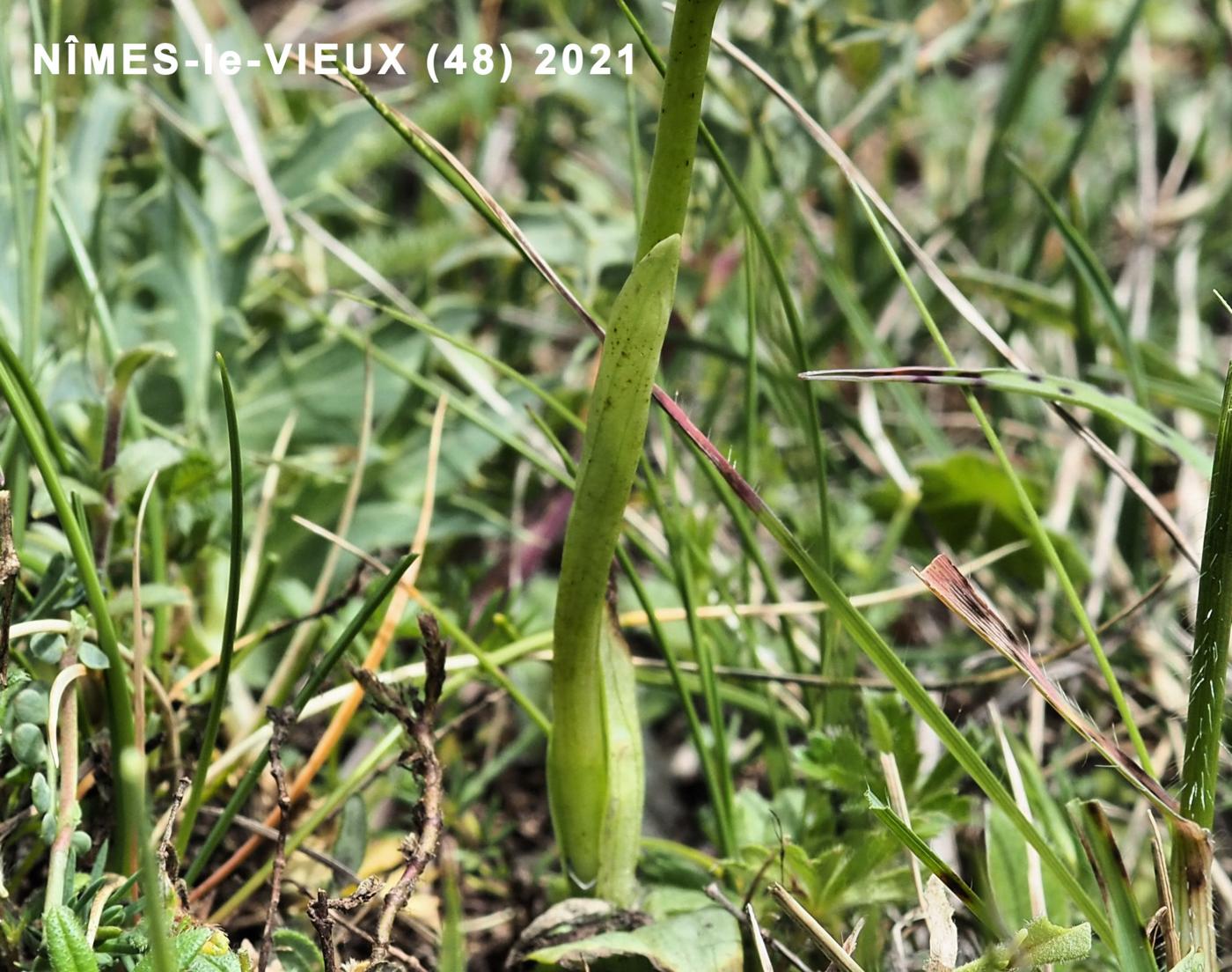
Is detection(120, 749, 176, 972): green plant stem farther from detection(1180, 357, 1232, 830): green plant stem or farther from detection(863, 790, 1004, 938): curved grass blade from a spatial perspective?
detection(1180, 357, 1232, 830): green plant stem

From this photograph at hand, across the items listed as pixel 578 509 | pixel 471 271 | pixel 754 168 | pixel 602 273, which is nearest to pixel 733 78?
pixel 754 168

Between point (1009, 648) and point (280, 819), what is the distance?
0.60 m

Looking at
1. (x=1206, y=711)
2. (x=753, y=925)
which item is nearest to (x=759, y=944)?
(x=753, y=925)

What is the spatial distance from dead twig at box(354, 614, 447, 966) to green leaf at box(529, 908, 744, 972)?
162 millimetres

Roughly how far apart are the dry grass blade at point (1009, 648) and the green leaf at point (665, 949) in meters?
0.36

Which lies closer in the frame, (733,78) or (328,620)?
(328,620)

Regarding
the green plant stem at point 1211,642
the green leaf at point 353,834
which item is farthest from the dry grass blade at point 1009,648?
the green leaf at point 353,834

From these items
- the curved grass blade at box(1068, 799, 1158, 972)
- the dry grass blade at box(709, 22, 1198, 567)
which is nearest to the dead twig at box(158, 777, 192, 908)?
the curved grass blade at box(1068, 799, 1158, 972)

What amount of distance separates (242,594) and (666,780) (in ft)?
2.02

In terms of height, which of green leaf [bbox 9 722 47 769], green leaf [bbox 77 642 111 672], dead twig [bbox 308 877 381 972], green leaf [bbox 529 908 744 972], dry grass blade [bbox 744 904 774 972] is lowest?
green leaf [bbox 529 908 744 972]

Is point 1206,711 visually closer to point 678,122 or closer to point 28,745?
point 678,122

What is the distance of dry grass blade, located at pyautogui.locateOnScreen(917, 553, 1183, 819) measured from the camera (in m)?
0.93

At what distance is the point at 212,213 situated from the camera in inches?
73.9

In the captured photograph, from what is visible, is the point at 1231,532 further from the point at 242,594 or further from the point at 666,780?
the point at 242,594
